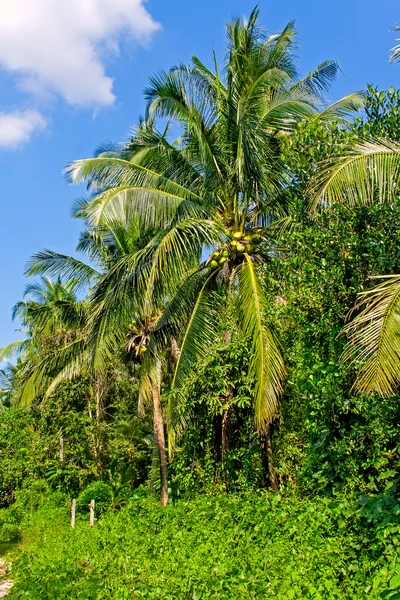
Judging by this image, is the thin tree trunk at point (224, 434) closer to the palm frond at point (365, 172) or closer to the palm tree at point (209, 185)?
the palm tree at point (209, 185)

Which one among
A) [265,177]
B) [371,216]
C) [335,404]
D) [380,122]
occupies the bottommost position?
[335,404]

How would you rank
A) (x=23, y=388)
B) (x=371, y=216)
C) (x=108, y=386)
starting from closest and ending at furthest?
(x=371, y=216), (x=23, y=388), (x=108, y=386)

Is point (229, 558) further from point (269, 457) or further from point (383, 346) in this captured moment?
point (269, 457)

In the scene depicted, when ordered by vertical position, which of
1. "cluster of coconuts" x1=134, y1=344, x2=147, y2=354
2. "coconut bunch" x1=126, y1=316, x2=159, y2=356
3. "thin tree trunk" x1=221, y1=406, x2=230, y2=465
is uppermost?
"coconut bunch" x1=126, y1=316, x2=159, y2=356

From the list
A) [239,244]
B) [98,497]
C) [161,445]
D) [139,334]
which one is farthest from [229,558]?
[98,497]

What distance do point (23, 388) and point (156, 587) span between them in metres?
12.1

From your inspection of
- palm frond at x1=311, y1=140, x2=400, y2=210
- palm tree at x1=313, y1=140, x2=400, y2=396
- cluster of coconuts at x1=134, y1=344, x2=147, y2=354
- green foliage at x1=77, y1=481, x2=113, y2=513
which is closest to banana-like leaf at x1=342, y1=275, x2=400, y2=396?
palm tree at x1=313, y1=140, x2=400, y2=396

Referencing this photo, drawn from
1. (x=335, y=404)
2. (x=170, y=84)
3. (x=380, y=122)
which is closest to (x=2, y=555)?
(x=335, y=404)

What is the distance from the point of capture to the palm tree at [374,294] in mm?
4707

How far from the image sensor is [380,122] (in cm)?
669

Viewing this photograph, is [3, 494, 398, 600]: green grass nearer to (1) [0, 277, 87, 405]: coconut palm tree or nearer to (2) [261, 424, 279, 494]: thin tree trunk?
(2) [261, 424, 279, 494]: thin tree trunk

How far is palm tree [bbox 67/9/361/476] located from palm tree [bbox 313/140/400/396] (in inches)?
112

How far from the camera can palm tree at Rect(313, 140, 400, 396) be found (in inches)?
185

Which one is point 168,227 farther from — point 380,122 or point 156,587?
point 156,587
